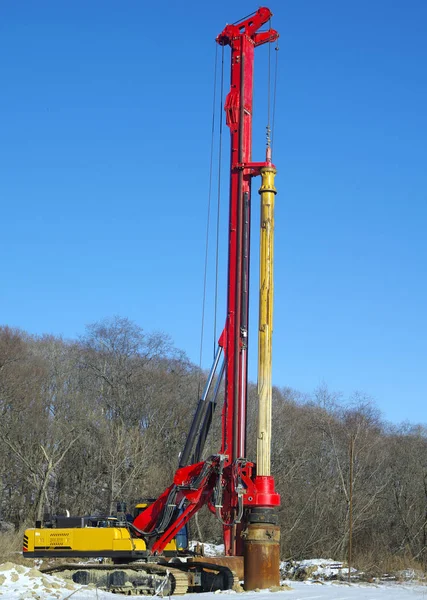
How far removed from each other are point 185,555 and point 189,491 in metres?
1.88

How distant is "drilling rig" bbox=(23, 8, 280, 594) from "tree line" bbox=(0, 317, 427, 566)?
14138 millimetres

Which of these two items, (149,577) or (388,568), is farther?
(388,568)

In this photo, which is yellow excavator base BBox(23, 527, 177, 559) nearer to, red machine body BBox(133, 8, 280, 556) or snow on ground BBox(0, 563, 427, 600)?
red machine body BBox(133, 8, 280, 556)

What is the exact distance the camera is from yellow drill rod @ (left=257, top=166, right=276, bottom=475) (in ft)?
55.1

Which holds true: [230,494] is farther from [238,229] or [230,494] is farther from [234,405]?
[238,229]

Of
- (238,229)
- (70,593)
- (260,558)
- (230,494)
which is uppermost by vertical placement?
(238,229)

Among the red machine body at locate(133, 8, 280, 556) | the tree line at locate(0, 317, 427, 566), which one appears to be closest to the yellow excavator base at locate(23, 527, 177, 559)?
the red machine body at locate(133, 8, 280, 556)

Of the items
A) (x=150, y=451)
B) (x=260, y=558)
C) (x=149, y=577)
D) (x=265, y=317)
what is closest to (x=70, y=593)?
(x=149, y=577)

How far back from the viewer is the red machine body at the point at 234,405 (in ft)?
55.1

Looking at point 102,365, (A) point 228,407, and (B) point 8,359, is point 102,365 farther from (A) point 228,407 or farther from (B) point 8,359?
(A) point 228,407

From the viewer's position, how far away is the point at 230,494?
16.8 meters

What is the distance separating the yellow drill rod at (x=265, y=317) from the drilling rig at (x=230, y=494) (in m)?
0.02

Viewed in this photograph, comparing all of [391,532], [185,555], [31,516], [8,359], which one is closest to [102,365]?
[8,359]

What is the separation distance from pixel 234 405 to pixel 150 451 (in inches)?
1010
